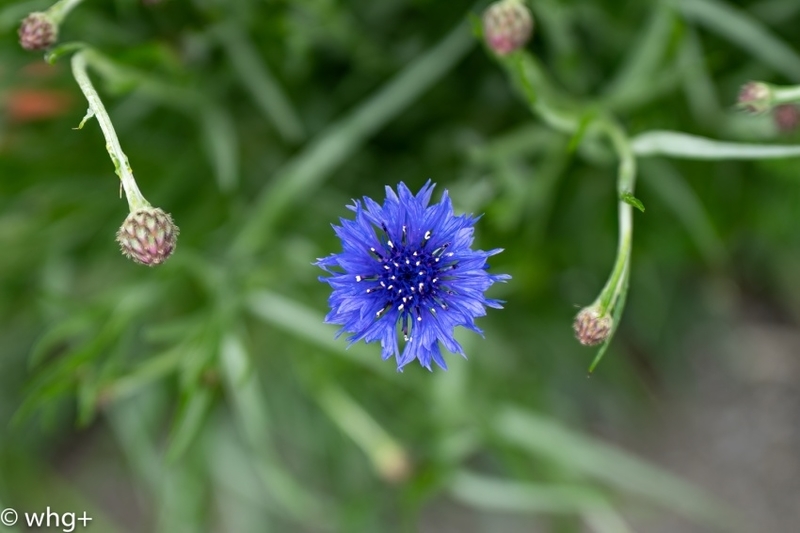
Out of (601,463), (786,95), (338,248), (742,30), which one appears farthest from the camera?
(601,463)

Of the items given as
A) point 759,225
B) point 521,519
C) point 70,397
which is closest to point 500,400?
point 521,519

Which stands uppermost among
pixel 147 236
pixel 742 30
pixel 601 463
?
pixel 742 30

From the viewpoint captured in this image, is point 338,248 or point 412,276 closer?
point 412,276

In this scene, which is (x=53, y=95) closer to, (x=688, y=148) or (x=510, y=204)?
(x=510, y=204)

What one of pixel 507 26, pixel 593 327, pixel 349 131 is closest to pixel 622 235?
pixel 593 327

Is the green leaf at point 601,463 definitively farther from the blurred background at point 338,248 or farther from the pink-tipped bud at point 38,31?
the pink-tipped bud at point 38,31

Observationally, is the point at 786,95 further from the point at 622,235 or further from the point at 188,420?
the point at 188,420
